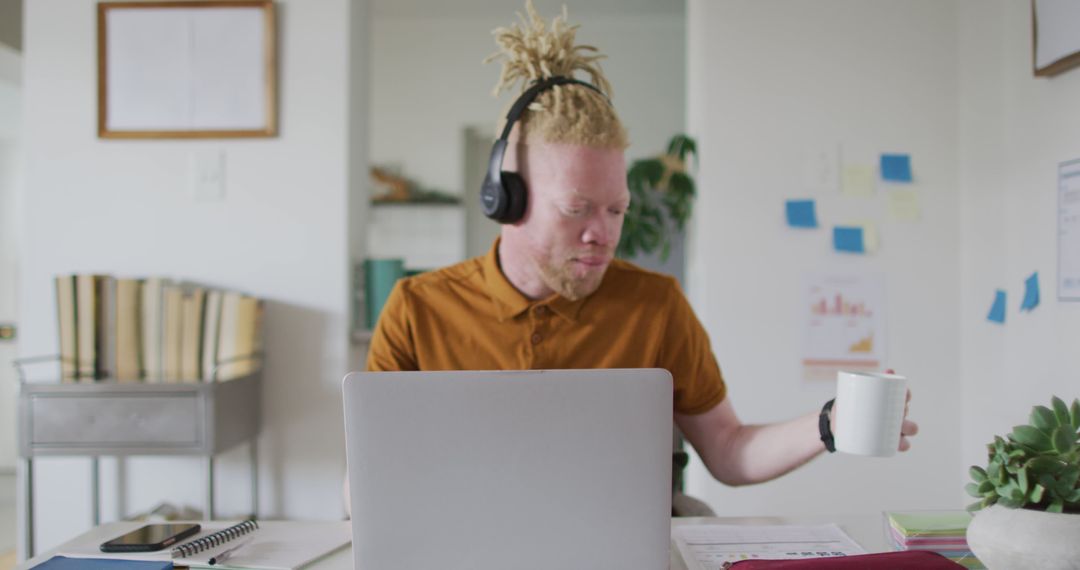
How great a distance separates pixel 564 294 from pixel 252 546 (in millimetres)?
616

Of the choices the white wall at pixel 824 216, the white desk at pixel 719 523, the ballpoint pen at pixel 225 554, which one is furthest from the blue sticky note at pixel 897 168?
the ballpoint pen at pixel 225 554

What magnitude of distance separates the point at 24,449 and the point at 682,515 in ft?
5.70

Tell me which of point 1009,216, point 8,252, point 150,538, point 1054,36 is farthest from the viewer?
point 8,252

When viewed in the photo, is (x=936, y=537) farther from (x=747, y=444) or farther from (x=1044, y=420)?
(x=747, y=444)

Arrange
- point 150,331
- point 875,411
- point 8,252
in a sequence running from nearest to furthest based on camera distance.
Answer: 1. point 875,411
2. point 150,331
3. point 8,252

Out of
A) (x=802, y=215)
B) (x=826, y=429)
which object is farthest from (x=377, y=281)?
(x=826, y=429)

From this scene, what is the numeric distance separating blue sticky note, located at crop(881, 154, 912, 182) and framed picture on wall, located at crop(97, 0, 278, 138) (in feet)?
6.16

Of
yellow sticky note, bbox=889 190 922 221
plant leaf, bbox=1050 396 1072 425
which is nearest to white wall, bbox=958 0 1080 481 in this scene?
yellow sticky note, bbox=889 190 922 221

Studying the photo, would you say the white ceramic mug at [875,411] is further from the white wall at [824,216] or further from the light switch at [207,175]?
the light switch at [207,175]

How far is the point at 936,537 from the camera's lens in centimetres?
94

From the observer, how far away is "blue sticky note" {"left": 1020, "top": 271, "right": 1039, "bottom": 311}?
6.37ft

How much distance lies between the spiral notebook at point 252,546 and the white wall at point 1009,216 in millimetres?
1702

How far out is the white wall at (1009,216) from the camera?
187 centimetres

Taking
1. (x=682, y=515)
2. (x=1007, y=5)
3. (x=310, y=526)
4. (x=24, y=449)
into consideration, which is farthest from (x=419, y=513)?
(x=1007, y=5)
